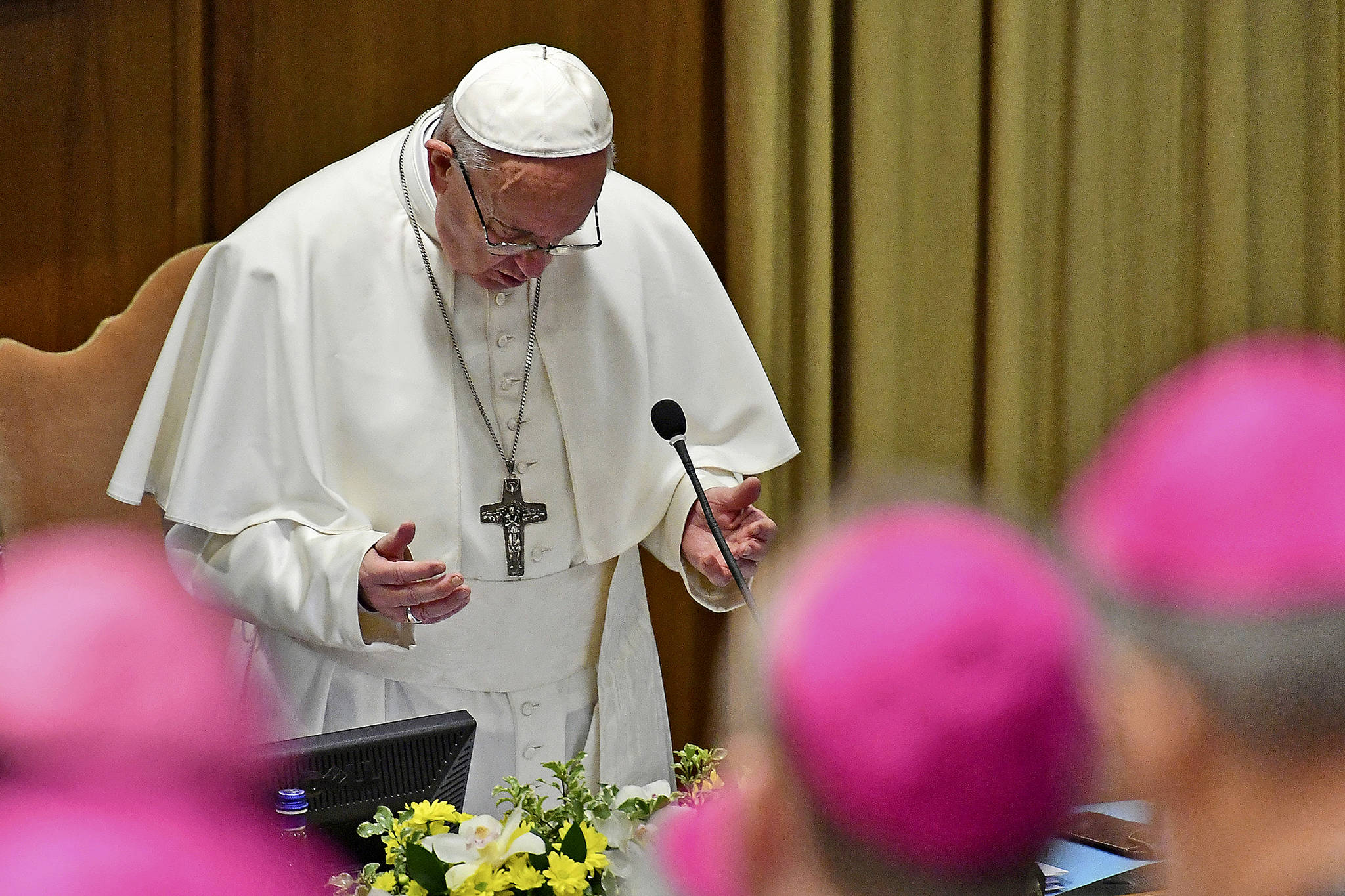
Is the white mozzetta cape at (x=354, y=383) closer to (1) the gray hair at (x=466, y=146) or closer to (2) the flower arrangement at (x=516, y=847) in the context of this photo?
(1) the gray hair at (x=466, y=146)

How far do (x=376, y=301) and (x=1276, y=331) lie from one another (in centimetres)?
303

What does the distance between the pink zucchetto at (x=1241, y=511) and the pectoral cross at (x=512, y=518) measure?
2.12m

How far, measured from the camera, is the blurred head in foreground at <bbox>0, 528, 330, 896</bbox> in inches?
19.3

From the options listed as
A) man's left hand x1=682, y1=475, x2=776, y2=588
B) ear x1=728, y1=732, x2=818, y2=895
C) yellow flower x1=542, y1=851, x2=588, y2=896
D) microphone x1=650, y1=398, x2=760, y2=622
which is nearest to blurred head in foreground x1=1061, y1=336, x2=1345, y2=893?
ear x1=728, y1=732, x2=818, y2=895

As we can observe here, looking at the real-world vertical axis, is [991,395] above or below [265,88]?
below

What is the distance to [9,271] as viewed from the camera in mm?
3479

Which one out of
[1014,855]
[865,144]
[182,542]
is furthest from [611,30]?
[1014,855]

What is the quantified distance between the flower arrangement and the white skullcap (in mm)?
1150

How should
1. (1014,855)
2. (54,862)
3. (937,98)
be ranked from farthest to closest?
(937,98) < (1014,855) < (54,862)

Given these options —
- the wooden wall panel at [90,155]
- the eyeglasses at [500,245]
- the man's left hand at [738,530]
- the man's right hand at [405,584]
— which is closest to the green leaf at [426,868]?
the man's right hand at [405,584]

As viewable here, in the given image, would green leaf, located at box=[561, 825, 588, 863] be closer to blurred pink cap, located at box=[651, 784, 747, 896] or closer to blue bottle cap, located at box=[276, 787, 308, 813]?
blue bottle cap, located at box=[276, 787, 308, 813]

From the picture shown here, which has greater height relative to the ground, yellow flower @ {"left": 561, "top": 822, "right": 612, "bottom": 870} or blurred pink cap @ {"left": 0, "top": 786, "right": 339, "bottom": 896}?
blurred pink cap @ {"left": 0, "top": 786, "right": 339, "bottom": 896}

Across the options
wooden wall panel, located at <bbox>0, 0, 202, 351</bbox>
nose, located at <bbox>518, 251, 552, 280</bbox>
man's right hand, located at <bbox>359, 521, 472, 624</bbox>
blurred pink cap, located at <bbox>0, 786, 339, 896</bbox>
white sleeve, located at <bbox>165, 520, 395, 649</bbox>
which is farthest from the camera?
wooden wall panel, located at <bbox>0, 0, 202, 351</bbox>

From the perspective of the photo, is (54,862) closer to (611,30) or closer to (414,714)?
(414,714)
